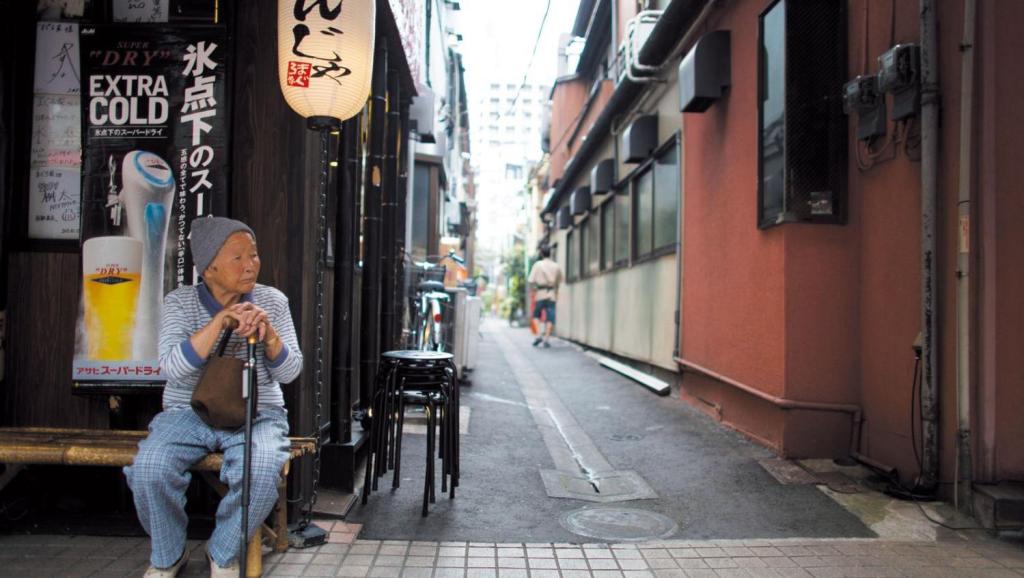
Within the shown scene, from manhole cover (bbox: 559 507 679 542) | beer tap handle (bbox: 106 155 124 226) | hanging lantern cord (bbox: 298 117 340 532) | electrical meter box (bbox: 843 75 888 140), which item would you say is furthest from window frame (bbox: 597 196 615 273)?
beer tap handle (bbox: 106 155 124 226)

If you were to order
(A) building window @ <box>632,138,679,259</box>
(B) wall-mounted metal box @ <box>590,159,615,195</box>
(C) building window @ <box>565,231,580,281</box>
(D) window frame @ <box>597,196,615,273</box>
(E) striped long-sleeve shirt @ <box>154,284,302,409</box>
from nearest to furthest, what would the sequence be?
(E) striped long-sleeve shirt @ <box>154,284,302,409</box> → (A) building window @ <box>632,138,679,259</box> → (B) wall-mounted metal box @ <box>590,159,615,195</box> → (D) window frame @ <box>597,196,615,273</box> → (C) building window @ <box>565,231,580,281</box>

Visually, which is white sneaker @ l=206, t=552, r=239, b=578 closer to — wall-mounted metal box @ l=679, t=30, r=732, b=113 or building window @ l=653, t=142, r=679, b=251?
wall-mounted metal box @ l=679, t=30, r=732, b=113

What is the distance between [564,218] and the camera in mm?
20109

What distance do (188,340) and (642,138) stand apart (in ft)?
25.8

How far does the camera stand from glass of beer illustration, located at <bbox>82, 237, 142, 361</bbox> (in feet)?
13.0

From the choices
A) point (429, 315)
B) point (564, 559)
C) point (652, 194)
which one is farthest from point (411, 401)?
point (652, 194)

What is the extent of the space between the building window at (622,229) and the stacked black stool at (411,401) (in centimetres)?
764

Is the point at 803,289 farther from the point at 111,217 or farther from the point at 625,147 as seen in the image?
the point at 625,147

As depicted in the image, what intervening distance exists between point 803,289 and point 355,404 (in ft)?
11.6

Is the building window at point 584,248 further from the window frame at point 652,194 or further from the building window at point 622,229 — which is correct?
the window frame at point 652,194

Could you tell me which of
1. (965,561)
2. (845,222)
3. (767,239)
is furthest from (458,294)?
A: (965,561)

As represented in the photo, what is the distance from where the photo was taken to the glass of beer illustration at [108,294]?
3.97 m

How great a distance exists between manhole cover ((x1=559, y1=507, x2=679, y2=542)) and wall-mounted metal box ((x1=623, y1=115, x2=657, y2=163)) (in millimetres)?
6454

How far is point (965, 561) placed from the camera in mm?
3705
